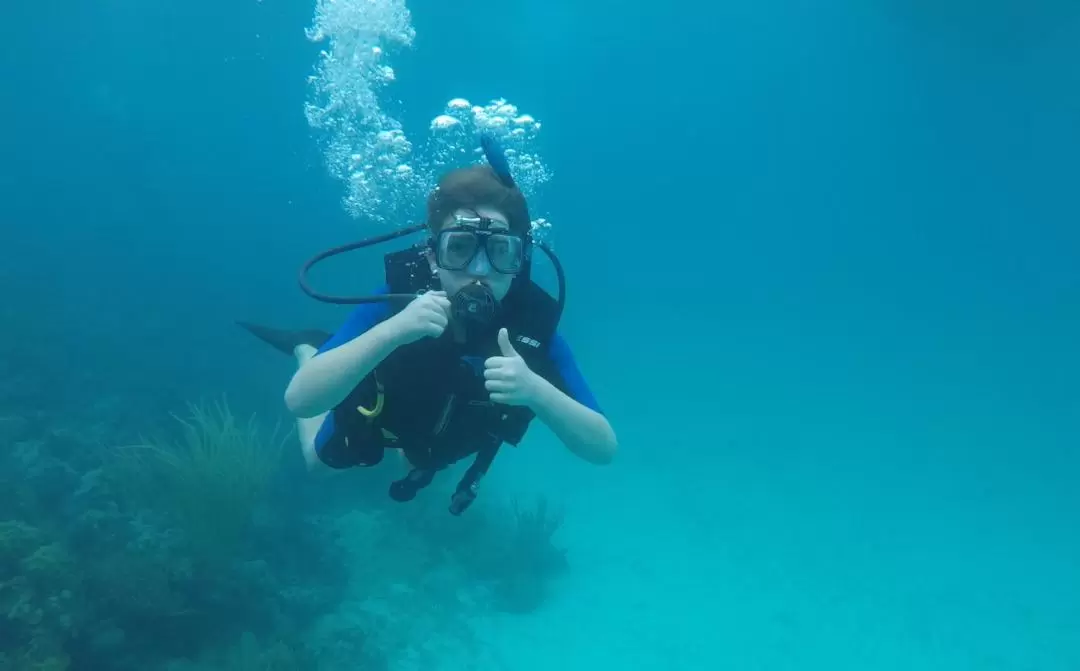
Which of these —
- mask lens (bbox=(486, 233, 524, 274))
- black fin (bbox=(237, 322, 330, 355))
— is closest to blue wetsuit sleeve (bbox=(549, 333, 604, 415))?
mask lens (bbox=(486, 233, 524, 274))

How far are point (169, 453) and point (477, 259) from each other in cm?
665

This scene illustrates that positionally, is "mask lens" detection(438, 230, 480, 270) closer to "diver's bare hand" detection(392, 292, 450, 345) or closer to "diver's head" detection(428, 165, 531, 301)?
"diver's head" detection(428, 165, 531, 301)

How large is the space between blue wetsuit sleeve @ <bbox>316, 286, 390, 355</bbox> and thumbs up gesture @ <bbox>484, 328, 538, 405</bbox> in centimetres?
89

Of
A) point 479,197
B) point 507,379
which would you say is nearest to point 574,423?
point 507,379

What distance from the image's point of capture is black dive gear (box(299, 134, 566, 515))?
2877mm

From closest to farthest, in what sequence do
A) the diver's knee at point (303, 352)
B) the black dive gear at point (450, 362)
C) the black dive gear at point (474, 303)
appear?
the black dive gear at point (474, 303) < the black dive gear at point (450, 362) < the diver's knee at point (303, 352)

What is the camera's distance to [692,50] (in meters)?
31.5

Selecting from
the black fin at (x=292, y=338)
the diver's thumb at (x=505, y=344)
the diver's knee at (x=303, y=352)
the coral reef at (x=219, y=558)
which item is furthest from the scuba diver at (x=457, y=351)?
the coral reef at (x=219, y=558)

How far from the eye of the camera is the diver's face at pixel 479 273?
2.80m

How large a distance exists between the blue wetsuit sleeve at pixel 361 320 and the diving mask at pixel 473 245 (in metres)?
0.49

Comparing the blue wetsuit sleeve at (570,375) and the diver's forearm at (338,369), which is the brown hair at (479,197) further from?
the diver's forearm at (338,369)

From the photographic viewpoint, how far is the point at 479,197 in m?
2.98

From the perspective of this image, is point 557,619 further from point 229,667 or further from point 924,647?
point 924,647

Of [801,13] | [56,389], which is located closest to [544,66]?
[801,13]
